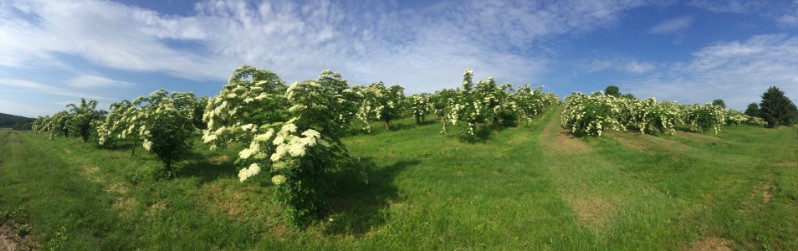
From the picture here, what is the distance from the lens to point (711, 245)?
880 cm

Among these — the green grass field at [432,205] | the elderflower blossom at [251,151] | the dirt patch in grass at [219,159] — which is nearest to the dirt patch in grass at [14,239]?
the green grass field at [432,205]

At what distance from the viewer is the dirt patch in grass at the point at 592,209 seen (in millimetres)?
10570

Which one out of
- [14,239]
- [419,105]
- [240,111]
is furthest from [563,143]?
[14,239]

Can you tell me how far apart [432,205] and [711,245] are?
24.2 ft

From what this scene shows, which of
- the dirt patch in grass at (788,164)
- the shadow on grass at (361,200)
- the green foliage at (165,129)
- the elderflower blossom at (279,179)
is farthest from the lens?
the dirt patch in grass at (788,164)

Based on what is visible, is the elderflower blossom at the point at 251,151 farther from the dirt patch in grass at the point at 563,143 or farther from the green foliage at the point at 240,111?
the dirt patch in grass at the point at 563,143

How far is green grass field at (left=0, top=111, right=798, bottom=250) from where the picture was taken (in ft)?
29.9

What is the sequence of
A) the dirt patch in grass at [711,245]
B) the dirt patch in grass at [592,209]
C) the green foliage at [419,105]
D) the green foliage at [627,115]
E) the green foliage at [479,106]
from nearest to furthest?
the dirt patch in grass at [711,245], the dirt patch in grass at [592,209], the green foliage at [479,106], the green foliage at [627,115], the green foliage at [419,105]

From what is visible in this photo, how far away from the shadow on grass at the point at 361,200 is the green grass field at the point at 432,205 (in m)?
0.06

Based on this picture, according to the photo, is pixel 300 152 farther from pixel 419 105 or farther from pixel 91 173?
pixel 419 105

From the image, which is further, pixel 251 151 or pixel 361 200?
pixel 361 200

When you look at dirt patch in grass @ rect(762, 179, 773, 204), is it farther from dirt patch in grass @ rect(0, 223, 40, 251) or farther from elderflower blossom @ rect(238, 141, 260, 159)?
dirt patch in grass @ rect(0, 223, 40, 251)

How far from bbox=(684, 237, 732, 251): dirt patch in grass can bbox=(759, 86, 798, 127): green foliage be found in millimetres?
77594

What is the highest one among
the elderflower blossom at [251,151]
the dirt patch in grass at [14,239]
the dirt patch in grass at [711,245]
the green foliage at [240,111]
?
the green foliage at [240,111]
